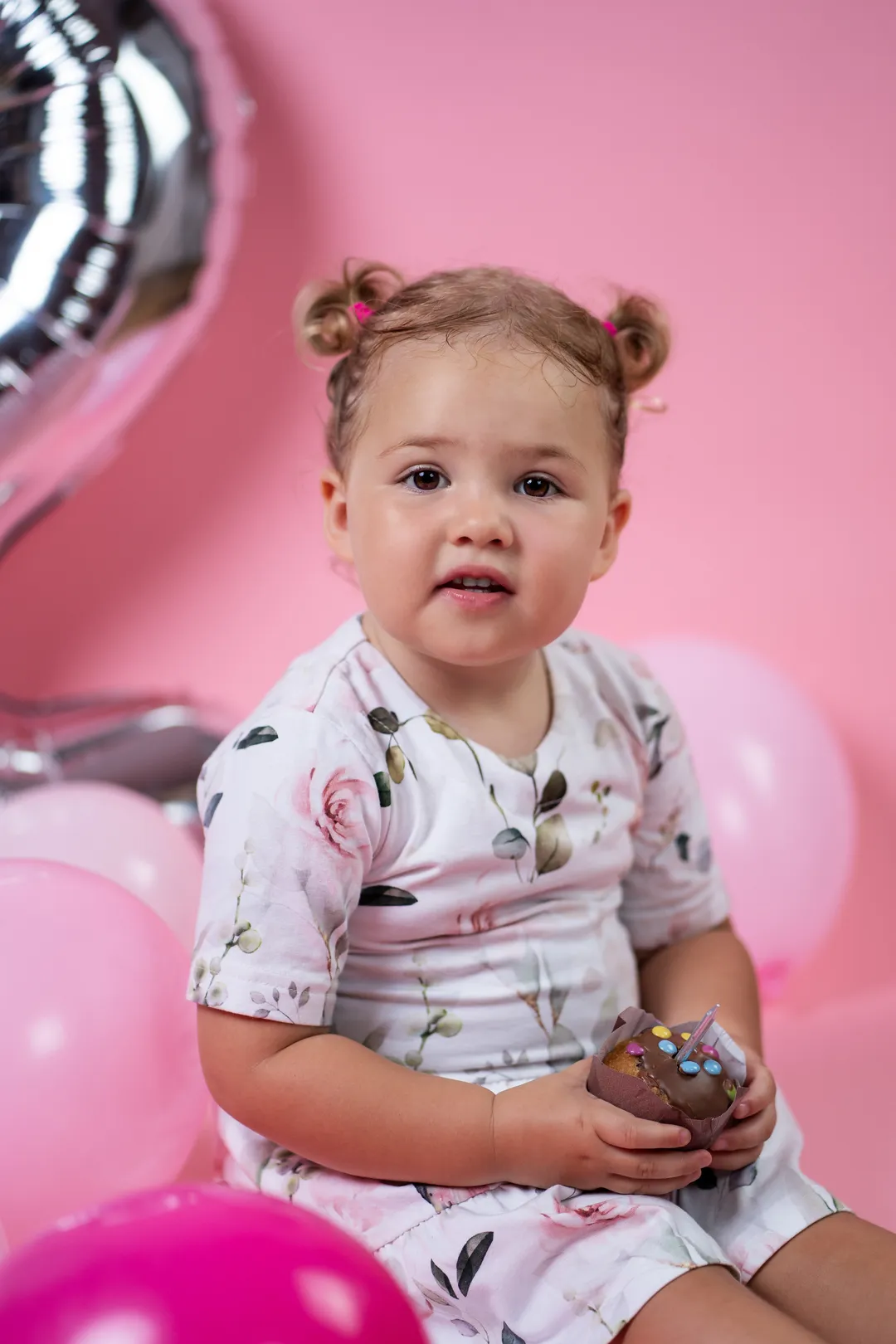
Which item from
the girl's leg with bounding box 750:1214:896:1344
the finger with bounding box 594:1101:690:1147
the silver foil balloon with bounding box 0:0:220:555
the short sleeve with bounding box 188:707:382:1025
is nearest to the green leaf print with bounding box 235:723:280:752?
the short sleeve with bounding box 188:707:382:1025

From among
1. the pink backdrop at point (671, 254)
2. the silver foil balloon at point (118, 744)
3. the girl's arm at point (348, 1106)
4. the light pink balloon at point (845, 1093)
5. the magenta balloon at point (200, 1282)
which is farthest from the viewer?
the pink backdrop at point (671, 254)

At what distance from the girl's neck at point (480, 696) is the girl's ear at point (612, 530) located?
91 mm

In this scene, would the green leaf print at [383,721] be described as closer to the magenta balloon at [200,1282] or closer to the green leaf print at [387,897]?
the green leaf print at [387,897]

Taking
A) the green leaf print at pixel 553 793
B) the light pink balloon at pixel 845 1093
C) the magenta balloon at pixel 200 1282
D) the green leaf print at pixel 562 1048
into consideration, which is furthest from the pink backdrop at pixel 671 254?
the magenta balloon at pixel 200 1282

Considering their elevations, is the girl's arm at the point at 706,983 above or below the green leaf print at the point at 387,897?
below

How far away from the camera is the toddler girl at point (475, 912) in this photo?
34.7 inches

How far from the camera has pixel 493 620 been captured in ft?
3.18

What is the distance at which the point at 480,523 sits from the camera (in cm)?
94

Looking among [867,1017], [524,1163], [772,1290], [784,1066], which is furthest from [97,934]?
[867,1017]

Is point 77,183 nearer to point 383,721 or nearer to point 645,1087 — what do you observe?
point 383,721

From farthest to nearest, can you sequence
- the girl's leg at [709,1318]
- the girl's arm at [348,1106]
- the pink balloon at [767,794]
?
1. the pink balloon at [767,794]
2. the girl's arm at [348,1106]
3. the girl's leg at [709,1318]

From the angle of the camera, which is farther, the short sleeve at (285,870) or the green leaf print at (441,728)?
the green leaf print at (441,728)

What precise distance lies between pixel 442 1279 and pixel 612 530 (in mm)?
536

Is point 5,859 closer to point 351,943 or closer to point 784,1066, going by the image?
point 351,943
